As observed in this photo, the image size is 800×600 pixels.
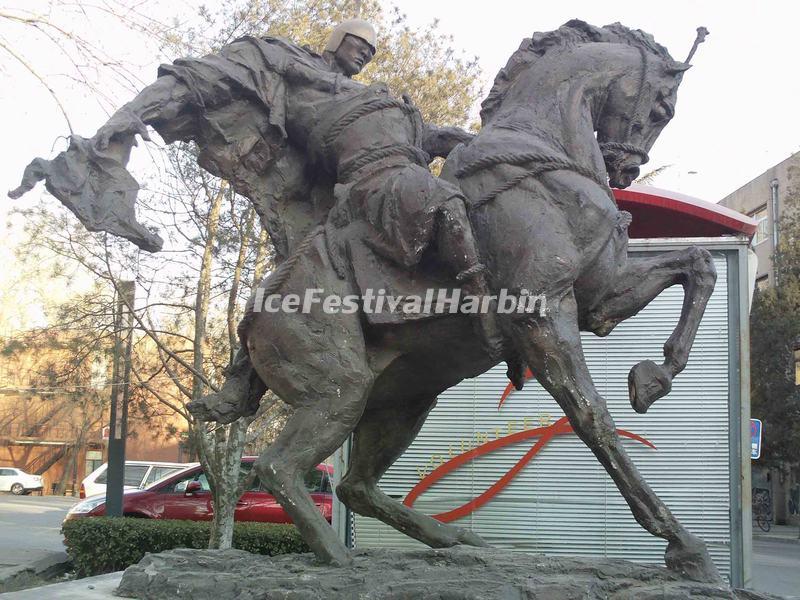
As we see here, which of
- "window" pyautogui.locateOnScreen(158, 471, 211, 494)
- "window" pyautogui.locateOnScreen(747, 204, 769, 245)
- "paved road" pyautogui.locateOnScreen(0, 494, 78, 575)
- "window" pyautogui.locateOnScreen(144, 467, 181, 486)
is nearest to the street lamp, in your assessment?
"window" pyautogui.locateOnScreen(747, 204, 769, 245)

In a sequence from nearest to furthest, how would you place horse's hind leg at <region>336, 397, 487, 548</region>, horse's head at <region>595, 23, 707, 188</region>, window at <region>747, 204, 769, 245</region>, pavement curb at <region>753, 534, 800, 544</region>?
horse's head at <region>595, 23, 707, 188</region> < horse's hind leg at <region>336, 397, 487, 548</region> < pavement curb at <region>753, 534, 800, 544</region> < window at <region>747, 204, 769, 245</region>

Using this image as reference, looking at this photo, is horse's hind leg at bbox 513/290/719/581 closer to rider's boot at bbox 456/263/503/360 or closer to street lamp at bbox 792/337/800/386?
rider's boot at bbox 456/263/503/360

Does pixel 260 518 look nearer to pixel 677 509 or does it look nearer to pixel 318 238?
pixel 677 509

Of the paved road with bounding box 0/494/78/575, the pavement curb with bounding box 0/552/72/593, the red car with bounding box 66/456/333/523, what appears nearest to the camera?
the pavement curb with bounding box 0/552/72/593

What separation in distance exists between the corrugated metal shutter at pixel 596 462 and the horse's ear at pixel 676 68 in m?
4.65

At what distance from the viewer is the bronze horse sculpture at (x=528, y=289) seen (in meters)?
3.51

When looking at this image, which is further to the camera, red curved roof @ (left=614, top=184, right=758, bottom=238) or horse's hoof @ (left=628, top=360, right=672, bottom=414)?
red curved roof @ (left=614, top=184, right=758, bottom=238)

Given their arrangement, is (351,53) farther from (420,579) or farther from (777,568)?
(777,568)

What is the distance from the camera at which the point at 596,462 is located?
8.40m

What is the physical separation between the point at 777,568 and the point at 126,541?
1084cm

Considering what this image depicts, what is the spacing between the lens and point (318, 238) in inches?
150

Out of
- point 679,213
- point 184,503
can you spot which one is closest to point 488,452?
point 679,213

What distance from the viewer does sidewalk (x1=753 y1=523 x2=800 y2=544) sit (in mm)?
23844

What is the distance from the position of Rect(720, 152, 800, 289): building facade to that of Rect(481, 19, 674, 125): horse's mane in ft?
81.0
